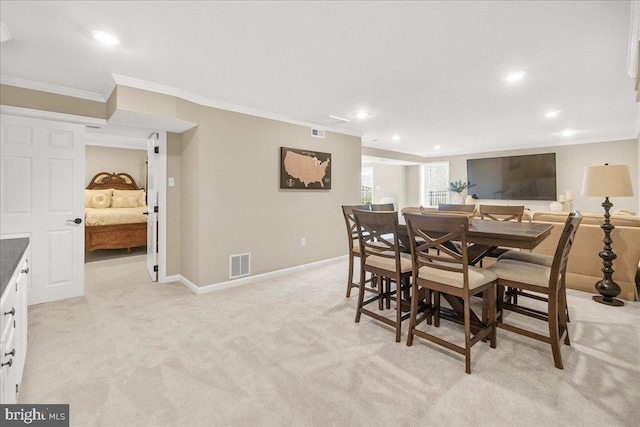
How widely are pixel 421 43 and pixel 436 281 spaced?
Result: 1.78 m

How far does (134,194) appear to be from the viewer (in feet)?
23.0

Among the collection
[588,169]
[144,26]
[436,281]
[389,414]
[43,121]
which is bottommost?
[389,414]

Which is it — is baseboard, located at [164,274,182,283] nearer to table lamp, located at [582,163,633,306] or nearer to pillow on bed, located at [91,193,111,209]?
pillow on bed, located at [91,193,111,209]

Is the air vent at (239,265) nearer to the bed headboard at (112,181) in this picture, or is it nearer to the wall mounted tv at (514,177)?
the bed headboard at (112,181)

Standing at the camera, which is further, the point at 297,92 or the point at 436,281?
the point at 297,92

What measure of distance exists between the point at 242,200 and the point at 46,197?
6.73ft

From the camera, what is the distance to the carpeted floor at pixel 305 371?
1610 millimetres

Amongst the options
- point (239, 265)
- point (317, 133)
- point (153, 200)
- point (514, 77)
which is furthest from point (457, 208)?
point (153, 200)

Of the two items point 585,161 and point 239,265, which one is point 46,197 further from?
point 585,161

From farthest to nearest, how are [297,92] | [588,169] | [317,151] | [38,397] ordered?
1. [317,151]
2. [297,92]
3. [588,169]
4. [38,397]

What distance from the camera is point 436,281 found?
2.14 metres

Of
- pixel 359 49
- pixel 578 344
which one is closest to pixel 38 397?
pixel 359 49

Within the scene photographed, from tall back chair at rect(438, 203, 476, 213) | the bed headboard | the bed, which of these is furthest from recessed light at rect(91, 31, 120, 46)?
the bed headboard

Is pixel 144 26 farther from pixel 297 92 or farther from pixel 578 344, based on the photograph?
pixel 578 344
